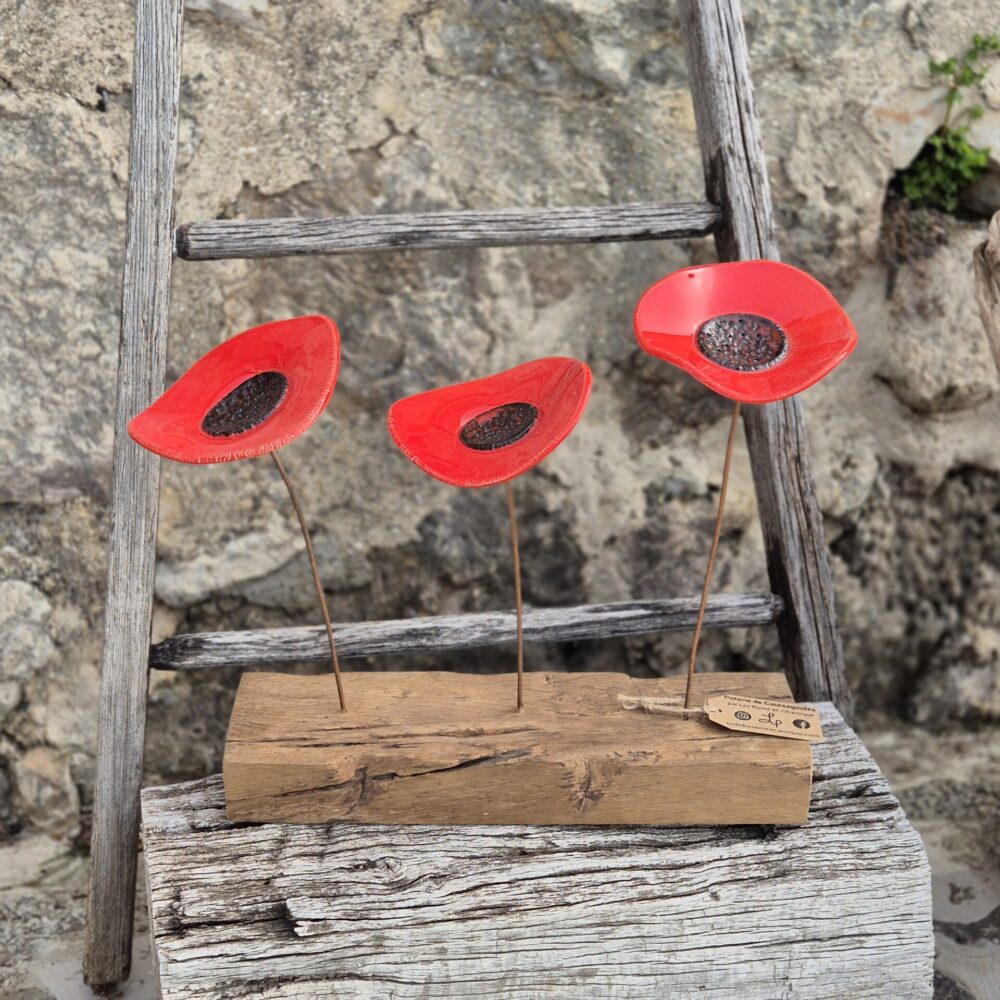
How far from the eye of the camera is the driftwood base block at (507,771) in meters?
1.27

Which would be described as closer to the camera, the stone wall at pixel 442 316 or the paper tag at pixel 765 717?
the paper tag at pixel 765 717

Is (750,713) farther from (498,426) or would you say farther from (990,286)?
(990,286)

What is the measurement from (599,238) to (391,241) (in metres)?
0.24

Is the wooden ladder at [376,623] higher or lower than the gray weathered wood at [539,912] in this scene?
higher

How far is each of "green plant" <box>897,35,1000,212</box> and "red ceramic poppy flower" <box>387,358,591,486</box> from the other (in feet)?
2.41

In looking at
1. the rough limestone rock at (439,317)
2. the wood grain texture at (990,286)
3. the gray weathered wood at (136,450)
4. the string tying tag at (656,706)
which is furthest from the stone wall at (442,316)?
the string tying tag at (656,706)

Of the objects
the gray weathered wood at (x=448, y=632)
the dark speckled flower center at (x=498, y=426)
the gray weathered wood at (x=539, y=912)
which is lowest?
the gray weathered wood at (x=539, y=912)

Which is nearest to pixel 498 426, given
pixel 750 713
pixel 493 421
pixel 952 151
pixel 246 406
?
pixel 493 421

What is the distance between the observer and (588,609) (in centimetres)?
154

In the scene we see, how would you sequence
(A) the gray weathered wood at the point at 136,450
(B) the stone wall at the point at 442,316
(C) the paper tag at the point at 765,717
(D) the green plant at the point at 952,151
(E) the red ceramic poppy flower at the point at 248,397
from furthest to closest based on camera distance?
(D) the green plant at the point at 952,151
(B) the stone wall at the point at 442,316
(A) the gray weathered wood at the point at 136,450
(C) the paper tag at the point at 765,717
(E) the red ceramic poppy flower at the point at 248,397

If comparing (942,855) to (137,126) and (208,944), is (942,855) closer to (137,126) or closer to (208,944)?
(208,944)

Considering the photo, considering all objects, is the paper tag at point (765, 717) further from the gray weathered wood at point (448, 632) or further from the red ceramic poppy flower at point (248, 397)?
the red ceramic poppy flower at point (248, 397)

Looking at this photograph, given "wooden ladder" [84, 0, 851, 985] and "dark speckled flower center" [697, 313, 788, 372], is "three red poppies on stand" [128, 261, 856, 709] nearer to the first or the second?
"dark speckled flower center" [697, 313, 788, 372]

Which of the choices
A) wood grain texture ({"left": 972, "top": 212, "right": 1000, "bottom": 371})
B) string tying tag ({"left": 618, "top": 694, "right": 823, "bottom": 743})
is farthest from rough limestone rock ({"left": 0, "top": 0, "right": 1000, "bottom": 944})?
string tying tag ({"left": 618, "top": 694, "right": 823, "bottom": 743})
